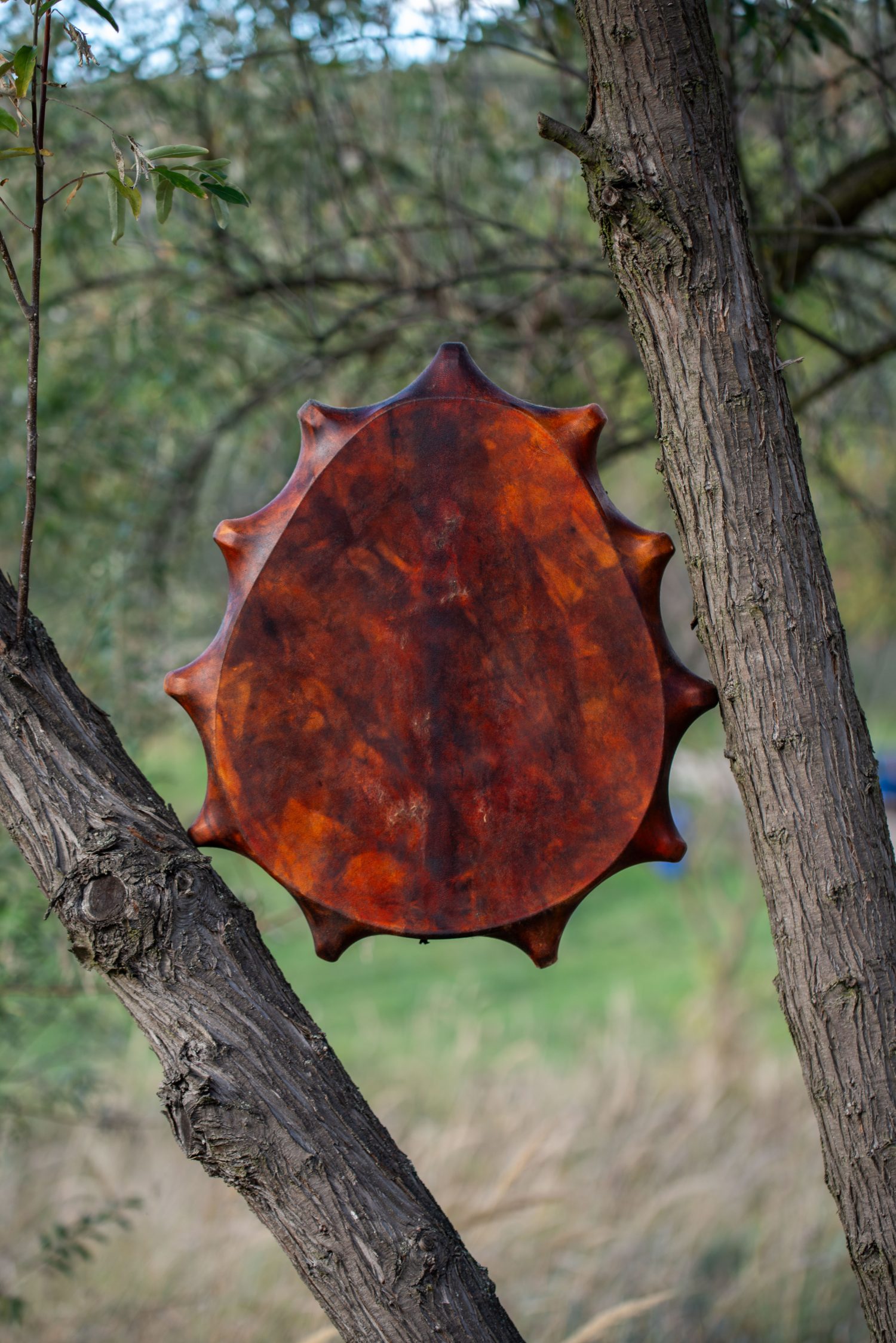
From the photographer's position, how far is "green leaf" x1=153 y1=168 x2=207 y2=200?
0.86m

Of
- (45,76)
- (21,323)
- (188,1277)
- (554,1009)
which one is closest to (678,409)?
(45,76)

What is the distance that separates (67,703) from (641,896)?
27.9ft

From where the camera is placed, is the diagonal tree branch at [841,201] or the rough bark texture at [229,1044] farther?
the diagonal tree branch at [841,201]

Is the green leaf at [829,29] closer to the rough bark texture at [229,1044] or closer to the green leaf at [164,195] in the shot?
the green leaf at [164,195]

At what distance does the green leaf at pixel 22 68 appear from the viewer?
0.79m

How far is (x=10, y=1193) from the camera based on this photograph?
8.85 feet

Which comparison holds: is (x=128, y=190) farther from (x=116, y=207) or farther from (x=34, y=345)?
(x=34, y=345)

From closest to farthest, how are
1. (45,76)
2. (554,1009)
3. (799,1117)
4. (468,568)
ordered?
(45,76)
(468,568)
(799,1117)
(554,1009)

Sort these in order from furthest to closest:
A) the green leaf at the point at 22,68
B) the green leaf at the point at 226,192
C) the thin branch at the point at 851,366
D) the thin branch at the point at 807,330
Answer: the thin branch at the point at 851,366
the thin branch at the point at 807,330
the green leaf at the point at 226,192
the green leaf at the point at 22,68

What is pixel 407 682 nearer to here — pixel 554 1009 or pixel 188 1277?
pixel 188 1277

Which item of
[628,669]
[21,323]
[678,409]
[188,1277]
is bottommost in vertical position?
[188,1277]

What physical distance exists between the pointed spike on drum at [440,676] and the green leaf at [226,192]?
16 centimetres

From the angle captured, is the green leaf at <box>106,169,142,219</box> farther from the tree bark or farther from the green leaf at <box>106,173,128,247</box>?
the tree bark

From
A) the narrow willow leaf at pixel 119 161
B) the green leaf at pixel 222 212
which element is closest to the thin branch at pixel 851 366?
the green leaf at pixel 222 212
